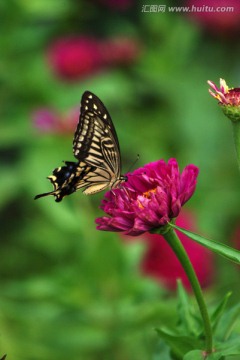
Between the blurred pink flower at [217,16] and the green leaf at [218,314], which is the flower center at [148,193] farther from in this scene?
the blurred pink flower at [217,16]

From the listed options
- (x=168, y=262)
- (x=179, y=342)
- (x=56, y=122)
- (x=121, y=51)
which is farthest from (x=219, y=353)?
(x=121, y=51)

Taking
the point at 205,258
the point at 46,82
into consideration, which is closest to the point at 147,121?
the point at 46,82

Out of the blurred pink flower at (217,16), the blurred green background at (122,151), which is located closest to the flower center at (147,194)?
the blurred green background at (122,151)

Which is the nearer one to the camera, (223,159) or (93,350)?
(93,350)

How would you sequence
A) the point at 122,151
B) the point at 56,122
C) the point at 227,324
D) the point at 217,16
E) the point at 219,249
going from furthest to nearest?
the point at 217,16 < the point at 122,151 < the point at 56,122 < the point at 227,324 < the point at 219,249

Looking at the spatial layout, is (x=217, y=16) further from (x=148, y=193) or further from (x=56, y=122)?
(x=148, y=193)

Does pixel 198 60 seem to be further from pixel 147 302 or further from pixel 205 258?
pixel 147 302

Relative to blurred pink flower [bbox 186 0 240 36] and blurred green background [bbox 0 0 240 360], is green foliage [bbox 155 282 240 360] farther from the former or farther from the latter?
blurred pink flower [bbox 186 0 240 36]
